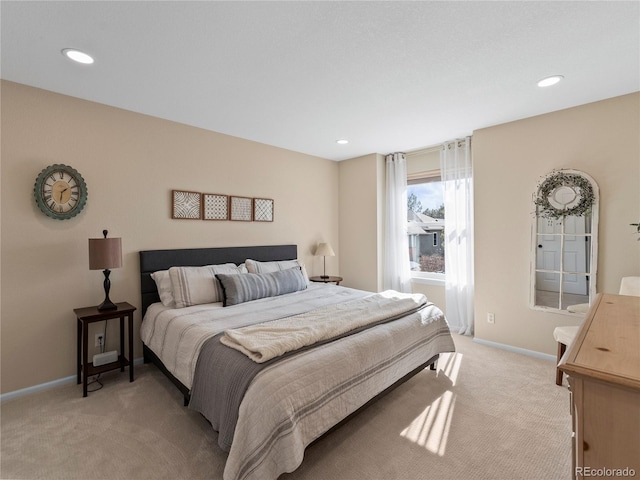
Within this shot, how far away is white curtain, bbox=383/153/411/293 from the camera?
178 inches

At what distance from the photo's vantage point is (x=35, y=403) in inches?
92.0

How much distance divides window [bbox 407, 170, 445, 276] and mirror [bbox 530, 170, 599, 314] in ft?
4.37

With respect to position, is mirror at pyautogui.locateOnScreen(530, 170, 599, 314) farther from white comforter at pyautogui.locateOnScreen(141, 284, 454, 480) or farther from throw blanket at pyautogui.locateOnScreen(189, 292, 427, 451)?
throw blanket at pyautogui.locateOnScreen(189, 292, 427, 451)

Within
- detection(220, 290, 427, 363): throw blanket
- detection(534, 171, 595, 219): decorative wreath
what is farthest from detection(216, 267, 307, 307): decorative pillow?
detection(534, 171, 595, 219): decorative wreath

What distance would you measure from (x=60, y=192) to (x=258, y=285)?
1896 mm

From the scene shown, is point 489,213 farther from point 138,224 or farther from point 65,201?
point 65,201

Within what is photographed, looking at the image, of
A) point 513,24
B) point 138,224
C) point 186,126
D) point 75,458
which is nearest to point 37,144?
point 138,224

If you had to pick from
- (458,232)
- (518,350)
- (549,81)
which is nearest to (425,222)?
(458,232)

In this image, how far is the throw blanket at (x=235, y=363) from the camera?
1.60m

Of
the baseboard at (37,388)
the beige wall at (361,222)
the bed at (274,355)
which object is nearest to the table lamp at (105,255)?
the bed at (274,355)

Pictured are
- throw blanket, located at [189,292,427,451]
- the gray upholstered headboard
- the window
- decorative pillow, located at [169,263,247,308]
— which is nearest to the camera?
throw blanket, located at [189,292,427,451]

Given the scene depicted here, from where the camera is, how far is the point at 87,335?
245 cm

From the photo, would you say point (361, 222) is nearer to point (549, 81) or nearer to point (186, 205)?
point (186, 205)

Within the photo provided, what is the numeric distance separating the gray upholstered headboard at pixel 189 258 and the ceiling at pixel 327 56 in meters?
1.44
